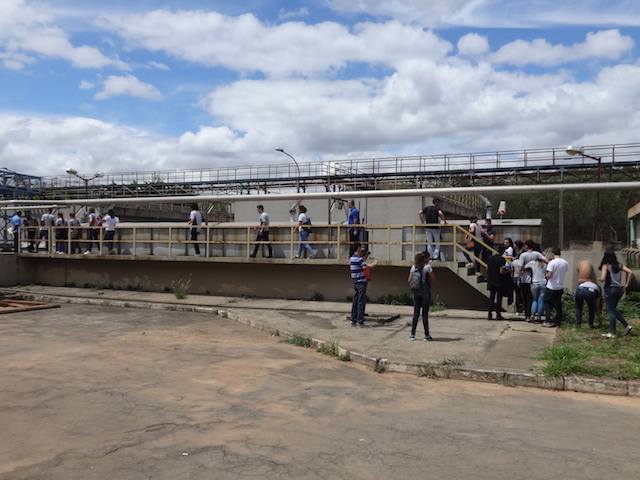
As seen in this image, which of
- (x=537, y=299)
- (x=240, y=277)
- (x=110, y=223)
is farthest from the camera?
(x=110, y=223)

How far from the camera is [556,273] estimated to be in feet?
37.1

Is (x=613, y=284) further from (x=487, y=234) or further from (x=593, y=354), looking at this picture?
(x=487, y=234)

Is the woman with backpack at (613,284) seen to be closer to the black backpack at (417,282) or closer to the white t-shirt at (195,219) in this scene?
the black backpack at (417,282)

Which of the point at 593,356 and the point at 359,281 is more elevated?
the point at 359,281

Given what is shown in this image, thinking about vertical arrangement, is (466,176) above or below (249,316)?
above

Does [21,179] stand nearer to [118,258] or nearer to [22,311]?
[118,258]

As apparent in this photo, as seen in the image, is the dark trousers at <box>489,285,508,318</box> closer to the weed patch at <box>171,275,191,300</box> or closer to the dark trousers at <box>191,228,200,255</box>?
the dark trousers at <box>191,228,200,255</box>

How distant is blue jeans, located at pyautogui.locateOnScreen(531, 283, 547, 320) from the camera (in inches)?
462

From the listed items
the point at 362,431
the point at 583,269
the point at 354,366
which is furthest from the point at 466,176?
the point at 362,431

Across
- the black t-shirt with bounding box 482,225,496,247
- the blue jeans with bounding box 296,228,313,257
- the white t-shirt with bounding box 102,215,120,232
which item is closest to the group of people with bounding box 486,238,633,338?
the black t-shirt with bounding box 482,225,496,247

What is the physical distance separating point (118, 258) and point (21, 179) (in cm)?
3806

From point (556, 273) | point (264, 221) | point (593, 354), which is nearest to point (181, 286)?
point (264, 221)

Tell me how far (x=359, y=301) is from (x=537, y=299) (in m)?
3.87

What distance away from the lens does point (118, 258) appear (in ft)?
63.4
